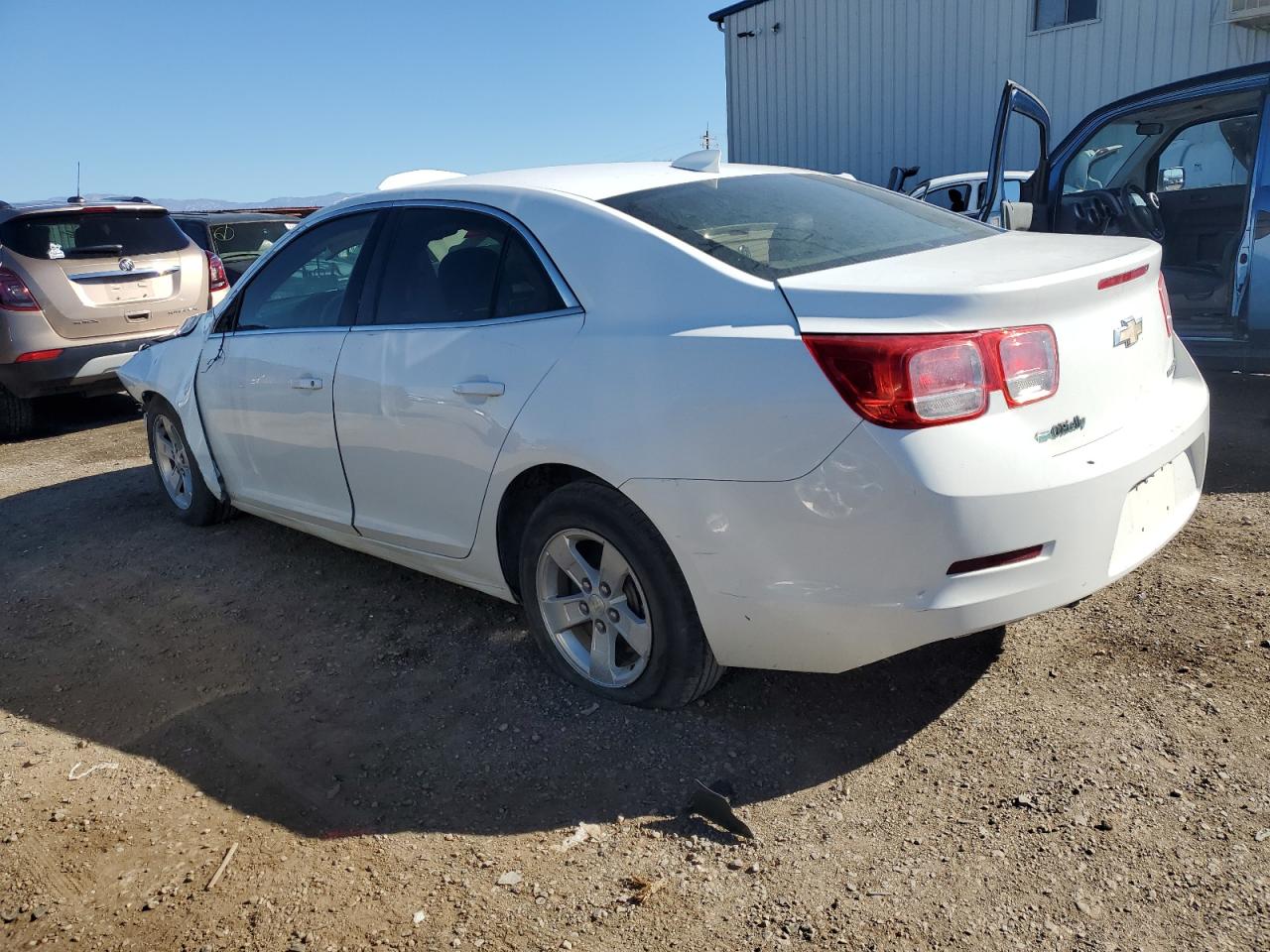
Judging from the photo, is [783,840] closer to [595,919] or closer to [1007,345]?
[595,919]

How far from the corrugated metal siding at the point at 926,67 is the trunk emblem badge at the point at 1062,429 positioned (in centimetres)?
1330

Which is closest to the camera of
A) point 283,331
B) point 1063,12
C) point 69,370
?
point 283,331

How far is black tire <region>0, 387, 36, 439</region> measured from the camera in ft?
26.7

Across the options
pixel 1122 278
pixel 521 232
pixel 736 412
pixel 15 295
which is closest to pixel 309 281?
pixel 521 232

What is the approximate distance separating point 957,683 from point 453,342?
6.15 feet

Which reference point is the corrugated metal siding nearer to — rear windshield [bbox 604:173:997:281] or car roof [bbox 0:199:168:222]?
car roof [bbox 0:199:168:222]

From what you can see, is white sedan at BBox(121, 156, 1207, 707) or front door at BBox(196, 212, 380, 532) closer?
white sedan at BBox(121, 156, 1207, 707)

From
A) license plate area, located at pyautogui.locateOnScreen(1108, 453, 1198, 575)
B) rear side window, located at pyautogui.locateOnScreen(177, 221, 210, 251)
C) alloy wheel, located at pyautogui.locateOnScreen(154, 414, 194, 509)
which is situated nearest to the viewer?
license plate area, located at pyautogui.locateOnScreen(1108, 453, 1198, 575)

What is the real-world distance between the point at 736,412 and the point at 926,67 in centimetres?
1601

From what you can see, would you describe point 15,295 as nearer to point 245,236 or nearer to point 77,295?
point 77,295

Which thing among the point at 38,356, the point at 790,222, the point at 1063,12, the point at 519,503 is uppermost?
the point at 1063,12

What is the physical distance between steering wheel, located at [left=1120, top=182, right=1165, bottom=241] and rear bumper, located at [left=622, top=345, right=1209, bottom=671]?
4.99 metres

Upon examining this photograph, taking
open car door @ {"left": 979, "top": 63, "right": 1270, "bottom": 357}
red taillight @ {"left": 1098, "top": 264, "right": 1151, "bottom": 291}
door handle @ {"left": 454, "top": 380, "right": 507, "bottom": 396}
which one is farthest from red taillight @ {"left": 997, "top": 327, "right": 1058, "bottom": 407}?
open car door @ {"left": 979, "top": 63, "right": 1270, "bottom": 357}

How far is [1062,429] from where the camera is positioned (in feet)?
8.45
